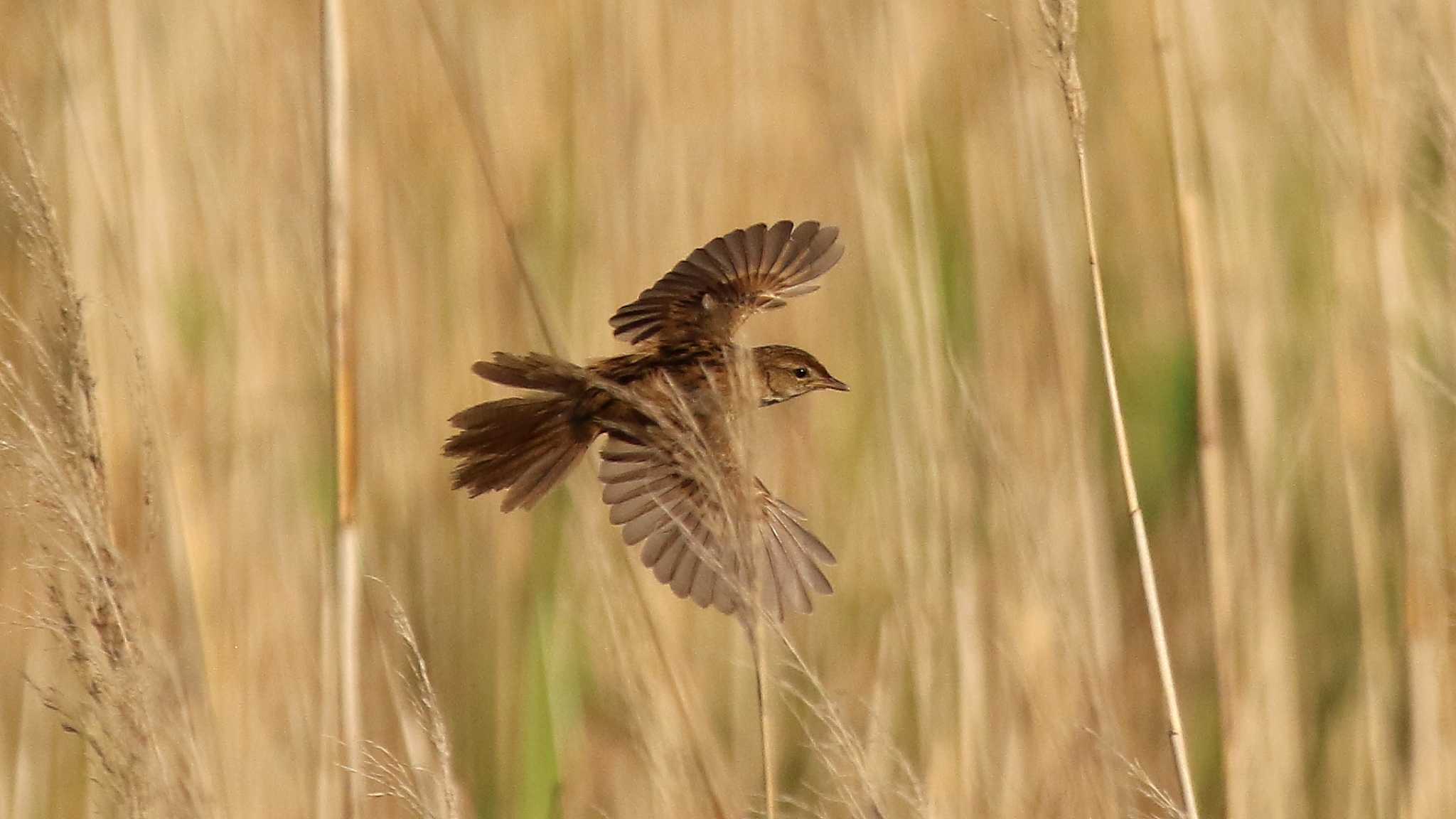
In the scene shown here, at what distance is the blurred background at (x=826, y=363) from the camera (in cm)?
178

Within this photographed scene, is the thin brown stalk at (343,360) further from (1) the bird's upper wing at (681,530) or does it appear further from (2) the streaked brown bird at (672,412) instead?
(1) the bird's upper wing at (681,530)

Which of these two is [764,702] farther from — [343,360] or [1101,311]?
[343,360]

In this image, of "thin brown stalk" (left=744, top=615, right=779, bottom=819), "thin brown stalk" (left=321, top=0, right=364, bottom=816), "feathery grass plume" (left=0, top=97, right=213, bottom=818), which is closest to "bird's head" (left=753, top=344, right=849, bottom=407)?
"thin brown stalk" (left=321, top=0, right=364, bottom=816)

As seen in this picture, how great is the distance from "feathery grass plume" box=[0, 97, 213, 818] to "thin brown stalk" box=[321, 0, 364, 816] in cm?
22

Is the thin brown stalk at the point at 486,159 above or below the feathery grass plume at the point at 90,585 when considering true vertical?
above

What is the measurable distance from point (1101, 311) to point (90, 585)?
2.28 ft

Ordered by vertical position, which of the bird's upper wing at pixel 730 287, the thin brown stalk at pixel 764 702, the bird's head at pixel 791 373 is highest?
the bird's upper wing at pixel 730 287

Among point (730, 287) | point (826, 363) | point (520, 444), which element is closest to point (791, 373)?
point (730, 287)

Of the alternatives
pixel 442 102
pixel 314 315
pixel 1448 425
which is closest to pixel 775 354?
pixel 314 315

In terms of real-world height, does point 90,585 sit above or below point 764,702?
above

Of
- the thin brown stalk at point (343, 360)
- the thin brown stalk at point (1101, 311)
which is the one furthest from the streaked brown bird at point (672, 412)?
the thin brown stalk at point (1101, 311)

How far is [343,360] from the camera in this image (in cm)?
131

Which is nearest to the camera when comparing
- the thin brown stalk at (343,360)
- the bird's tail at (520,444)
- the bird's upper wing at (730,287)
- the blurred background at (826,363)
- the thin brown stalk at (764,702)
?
the thin brown stalk at (764,702)

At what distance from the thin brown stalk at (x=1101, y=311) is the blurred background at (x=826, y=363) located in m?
0.42
